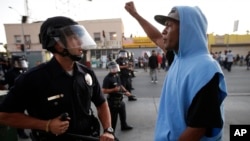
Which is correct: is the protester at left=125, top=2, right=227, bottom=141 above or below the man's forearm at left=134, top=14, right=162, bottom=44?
below

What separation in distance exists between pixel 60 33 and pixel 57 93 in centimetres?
52

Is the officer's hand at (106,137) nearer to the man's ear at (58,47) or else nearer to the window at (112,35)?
the man's ear at (58,47)

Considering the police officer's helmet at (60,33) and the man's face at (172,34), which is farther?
the police officer's helmet at (60,33)

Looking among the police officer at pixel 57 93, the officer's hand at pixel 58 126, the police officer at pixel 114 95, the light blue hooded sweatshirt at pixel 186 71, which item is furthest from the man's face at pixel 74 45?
the police officer at pixel 114 95

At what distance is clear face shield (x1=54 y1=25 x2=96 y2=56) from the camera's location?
1889mm

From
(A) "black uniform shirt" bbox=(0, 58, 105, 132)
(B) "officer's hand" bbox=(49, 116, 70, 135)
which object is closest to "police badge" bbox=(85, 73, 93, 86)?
(A) "black uniform shirt" bbox=(0, 58, 105, 132)

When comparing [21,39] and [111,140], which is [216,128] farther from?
[21,39]

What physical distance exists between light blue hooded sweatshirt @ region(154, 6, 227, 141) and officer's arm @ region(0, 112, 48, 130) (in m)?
0.93

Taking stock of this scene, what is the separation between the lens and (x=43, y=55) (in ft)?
98.9

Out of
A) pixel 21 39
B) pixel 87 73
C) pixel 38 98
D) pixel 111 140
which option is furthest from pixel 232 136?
pixel 21 39

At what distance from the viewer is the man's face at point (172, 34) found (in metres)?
1.53

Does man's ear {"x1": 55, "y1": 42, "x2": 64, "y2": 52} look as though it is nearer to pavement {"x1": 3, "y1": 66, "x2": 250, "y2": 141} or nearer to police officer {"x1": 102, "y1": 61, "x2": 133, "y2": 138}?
police officer {"x1": 102, "y1": 61, "x2": 133, "y2": 138}

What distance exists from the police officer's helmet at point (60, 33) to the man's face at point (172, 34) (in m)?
0.75

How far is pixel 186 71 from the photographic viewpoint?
1.34 metres
